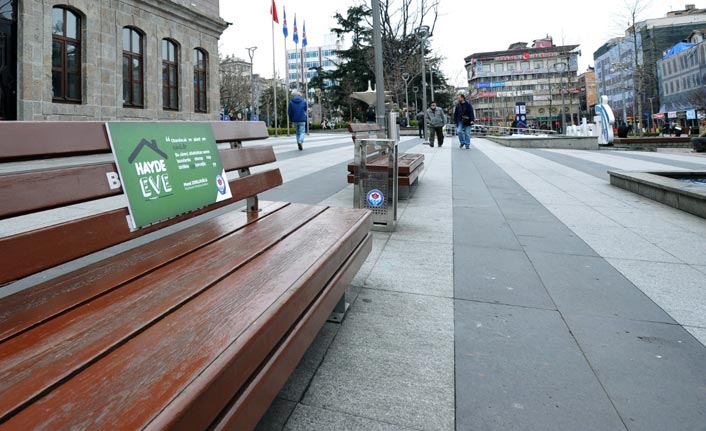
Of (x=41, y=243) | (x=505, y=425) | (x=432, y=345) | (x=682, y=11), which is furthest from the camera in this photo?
(x=682, y=11)

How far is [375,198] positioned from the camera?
4.39 metres

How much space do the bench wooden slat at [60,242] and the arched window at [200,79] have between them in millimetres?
22758

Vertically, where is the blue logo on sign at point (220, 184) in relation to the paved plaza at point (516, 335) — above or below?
above

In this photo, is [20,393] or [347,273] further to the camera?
[347,273]

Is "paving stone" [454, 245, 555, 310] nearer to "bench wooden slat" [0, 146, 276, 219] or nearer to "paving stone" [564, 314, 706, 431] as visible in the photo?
"paving stone" [564, 314, 706, 431]

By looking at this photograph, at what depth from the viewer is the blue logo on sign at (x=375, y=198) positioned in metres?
4.36

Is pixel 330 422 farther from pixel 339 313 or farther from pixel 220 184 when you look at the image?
pixel 220 184

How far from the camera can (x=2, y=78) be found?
1400 cm

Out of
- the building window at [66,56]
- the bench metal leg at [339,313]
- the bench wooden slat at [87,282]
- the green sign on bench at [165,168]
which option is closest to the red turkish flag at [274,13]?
the building window at [66,56]

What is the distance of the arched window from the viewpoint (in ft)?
73.9

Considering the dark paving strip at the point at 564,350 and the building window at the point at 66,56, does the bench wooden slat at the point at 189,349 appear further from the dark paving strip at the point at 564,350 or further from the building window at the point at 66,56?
the building window at the point at 66,56

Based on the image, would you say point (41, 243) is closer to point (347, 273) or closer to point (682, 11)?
point (347, 273)

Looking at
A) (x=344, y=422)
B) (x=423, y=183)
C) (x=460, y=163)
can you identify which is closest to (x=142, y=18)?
(x=460, y=163)

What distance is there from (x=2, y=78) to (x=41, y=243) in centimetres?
1683
